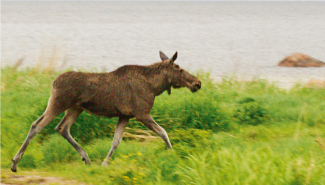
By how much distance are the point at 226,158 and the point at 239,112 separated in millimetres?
3665

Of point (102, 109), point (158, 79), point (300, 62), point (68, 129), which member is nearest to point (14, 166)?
point (68, 129)

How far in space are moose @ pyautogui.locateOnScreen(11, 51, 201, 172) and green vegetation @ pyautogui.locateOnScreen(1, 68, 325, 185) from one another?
0.44 meters

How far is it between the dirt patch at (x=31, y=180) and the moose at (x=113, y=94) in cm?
24

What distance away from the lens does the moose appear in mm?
6953

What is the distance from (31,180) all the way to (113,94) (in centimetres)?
171

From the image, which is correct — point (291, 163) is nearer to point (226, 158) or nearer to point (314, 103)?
point (226, 158)

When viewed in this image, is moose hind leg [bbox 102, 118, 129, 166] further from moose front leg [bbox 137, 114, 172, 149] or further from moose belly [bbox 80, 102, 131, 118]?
moose front leg [bbox 137, 114, 172, 149]

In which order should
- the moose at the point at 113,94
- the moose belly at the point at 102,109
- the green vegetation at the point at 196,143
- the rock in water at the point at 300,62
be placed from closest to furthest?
the green vegetation at the point at 196,143
the moose at the point at 113,94
the moose belly at the point at 102,109
the rock in water at the point at 300,62

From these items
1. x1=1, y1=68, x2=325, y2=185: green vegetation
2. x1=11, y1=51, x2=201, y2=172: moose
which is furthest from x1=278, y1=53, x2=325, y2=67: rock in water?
x1=11, y1=51, x2=201, y2=172: moose

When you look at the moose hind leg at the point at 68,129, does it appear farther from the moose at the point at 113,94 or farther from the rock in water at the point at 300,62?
the rock in water at the point at 300,62

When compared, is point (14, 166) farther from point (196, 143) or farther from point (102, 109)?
point (196, 143)

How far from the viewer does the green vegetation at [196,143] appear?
602cm

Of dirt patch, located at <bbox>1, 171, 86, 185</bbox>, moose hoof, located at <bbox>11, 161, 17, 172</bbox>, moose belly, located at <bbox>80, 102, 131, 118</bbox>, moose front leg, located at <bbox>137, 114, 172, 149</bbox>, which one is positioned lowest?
dirt patch, located at <bbox>1, 171, 86, 185</bbox>

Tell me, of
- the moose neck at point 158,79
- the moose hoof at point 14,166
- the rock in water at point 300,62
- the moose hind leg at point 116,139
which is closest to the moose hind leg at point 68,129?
the moose hind leg at point 116,139
